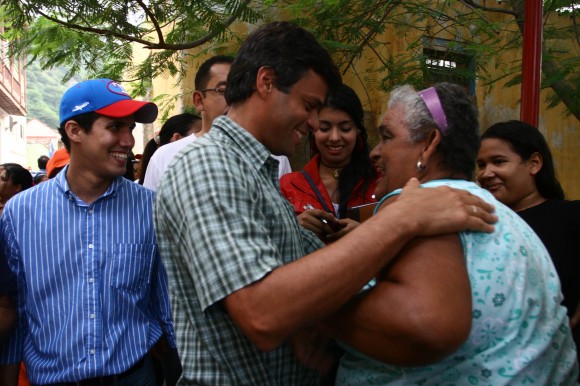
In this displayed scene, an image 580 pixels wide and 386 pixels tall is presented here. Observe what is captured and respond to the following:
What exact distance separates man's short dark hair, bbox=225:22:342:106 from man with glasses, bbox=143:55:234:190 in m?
1.96

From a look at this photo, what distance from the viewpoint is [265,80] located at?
1.81m

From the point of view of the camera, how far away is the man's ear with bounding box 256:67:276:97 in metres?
1.80

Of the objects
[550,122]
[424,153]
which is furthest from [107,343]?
[550,122]

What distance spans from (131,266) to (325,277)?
141cm

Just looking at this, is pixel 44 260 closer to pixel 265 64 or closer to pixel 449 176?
pixel 265 64

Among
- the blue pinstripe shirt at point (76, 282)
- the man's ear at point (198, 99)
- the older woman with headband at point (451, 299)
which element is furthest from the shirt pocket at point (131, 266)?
the man's ear at point (198, 99)

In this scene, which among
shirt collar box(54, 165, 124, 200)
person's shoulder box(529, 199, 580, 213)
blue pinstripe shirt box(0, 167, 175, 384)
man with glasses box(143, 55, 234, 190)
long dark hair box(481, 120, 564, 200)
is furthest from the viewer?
man with glasses box(143, 55, 234, 190)

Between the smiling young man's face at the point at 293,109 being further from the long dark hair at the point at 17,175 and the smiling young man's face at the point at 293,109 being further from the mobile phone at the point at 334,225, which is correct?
the long dark hair at the point at 17,175

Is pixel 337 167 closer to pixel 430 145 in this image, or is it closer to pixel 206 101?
pixel 206 101

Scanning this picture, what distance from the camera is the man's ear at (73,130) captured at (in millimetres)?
2779

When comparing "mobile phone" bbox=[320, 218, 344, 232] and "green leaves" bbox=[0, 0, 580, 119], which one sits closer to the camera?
"mobile phone" bbox=[320, 218, 344, 232]

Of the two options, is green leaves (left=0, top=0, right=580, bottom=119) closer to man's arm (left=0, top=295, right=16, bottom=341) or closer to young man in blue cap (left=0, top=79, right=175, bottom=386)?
young man in blue cap (left=0, top=79, right=175, bottom=386)

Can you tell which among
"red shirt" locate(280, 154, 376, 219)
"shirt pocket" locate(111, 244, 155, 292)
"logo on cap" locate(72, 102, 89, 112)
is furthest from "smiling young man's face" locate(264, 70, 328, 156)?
"red shirt" locate(280, 154, 376, 219)

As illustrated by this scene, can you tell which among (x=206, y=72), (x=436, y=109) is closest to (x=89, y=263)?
(x=436, y=109)
